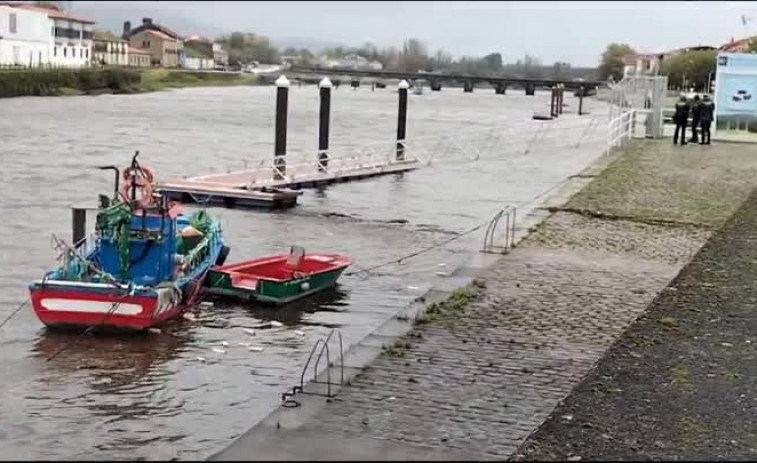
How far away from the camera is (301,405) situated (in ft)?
26.1

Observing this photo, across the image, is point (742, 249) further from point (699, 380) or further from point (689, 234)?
point (699, 380)

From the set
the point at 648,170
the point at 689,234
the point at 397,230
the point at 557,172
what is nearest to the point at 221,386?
the point at 689,234

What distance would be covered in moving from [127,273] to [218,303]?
54.9 inches

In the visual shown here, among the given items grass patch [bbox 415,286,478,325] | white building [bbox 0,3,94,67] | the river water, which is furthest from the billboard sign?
white building [bbox 0,3,94,67]

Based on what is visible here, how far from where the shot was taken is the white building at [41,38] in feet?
299

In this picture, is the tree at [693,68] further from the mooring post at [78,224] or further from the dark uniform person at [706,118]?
the mooring post at [78,224]

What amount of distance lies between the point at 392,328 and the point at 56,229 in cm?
1126

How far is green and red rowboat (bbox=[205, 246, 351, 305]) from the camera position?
14.0 meters

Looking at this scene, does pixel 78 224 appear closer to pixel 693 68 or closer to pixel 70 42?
pixel 693 68

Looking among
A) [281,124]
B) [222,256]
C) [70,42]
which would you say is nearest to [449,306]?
[222,256]

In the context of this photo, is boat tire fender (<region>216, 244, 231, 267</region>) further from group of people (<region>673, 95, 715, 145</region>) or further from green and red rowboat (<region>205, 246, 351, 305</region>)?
group of people (<region>673, 95, 715, 145</region>)

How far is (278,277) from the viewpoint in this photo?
592 inches

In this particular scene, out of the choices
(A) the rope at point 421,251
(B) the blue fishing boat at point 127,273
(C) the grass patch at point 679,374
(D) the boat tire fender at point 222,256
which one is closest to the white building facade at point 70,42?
(A) the rope at point 421,251

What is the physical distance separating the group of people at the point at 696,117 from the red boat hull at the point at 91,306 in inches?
1068
